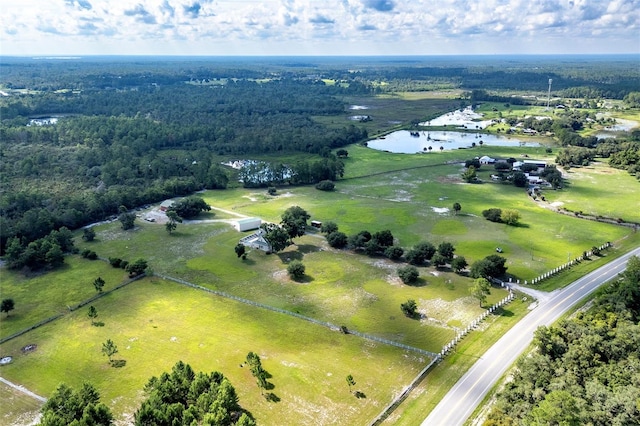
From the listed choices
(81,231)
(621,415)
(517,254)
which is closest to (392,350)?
(621,415)

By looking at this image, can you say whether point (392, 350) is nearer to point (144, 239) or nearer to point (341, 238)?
point (341, 238)

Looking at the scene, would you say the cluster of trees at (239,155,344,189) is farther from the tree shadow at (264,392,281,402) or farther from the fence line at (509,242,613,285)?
the tree shadow at (264,392,281,402)

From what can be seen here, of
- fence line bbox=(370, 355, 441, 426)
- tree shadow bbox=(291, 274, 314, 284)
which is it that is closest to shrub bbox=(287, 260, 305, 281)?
tree shadow bbox=(291, 274, 314, 284)

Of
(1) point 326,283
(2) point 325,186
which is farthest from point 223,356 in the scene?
(2) point 325,186

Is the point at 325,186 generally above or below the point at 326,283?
above

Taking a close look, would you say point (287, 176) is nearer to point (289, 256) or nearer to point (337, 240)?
point (337, 240)
